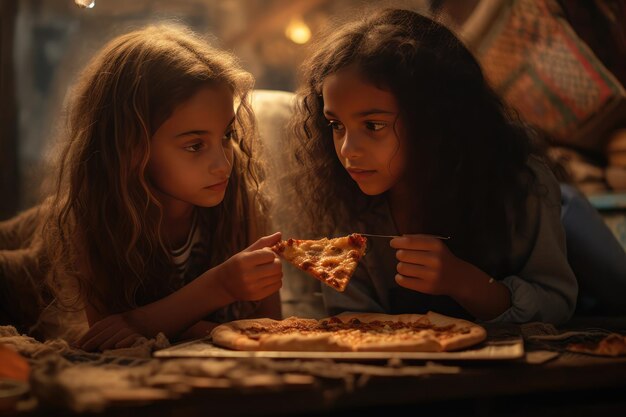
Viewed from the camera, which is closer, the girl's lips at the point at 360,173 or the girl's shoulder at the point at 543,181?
the girl's lips at the point at 360,173

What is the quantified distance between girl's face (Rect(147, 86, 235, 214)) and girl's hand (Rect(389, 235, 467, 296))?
1.78 ft

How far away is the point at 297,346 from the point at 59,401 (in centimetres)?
57

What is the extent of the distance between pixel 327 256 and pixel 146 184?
568mm

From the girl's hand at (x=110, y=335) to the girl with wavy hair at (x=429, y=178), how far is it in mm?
669

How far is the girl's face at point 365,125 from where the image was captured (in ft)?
6.81

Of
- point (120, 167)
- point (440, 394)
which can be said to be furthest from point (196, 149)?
point (440, 394)

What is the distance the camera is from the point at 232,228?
239 cm

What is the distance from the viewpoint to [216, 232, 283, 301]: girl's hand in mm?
2025

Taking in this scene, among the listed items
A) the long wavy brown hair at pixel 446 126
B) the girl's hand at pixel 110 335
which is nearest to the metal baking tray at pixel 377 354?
the girl's hand at pixel 110 335

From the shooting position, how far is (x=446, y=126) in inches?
85.7

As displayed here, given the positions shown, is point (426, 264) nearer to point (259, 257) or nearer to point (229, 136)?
point (259, 257)

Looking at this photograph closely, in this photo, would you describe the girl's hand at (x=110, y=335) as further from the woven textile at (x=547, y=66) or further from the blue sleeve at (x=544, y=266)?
the woven textile at (x=547, y=66)

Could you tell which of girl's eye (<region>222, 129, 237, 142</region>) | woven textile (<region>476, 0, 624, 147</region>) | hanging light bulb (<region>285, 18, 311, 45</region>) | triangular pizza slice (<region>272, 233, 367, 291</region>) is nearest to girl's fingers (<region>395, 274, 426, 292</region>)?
triangular pizza slice (<region>272, 233, 367, 291</region>)

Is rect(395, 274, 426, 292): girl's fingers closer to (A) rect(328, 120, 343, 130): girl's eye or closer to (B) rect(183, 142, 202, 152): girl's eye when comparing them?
(A) rect(328, 120, 343, 130): girl's eye
